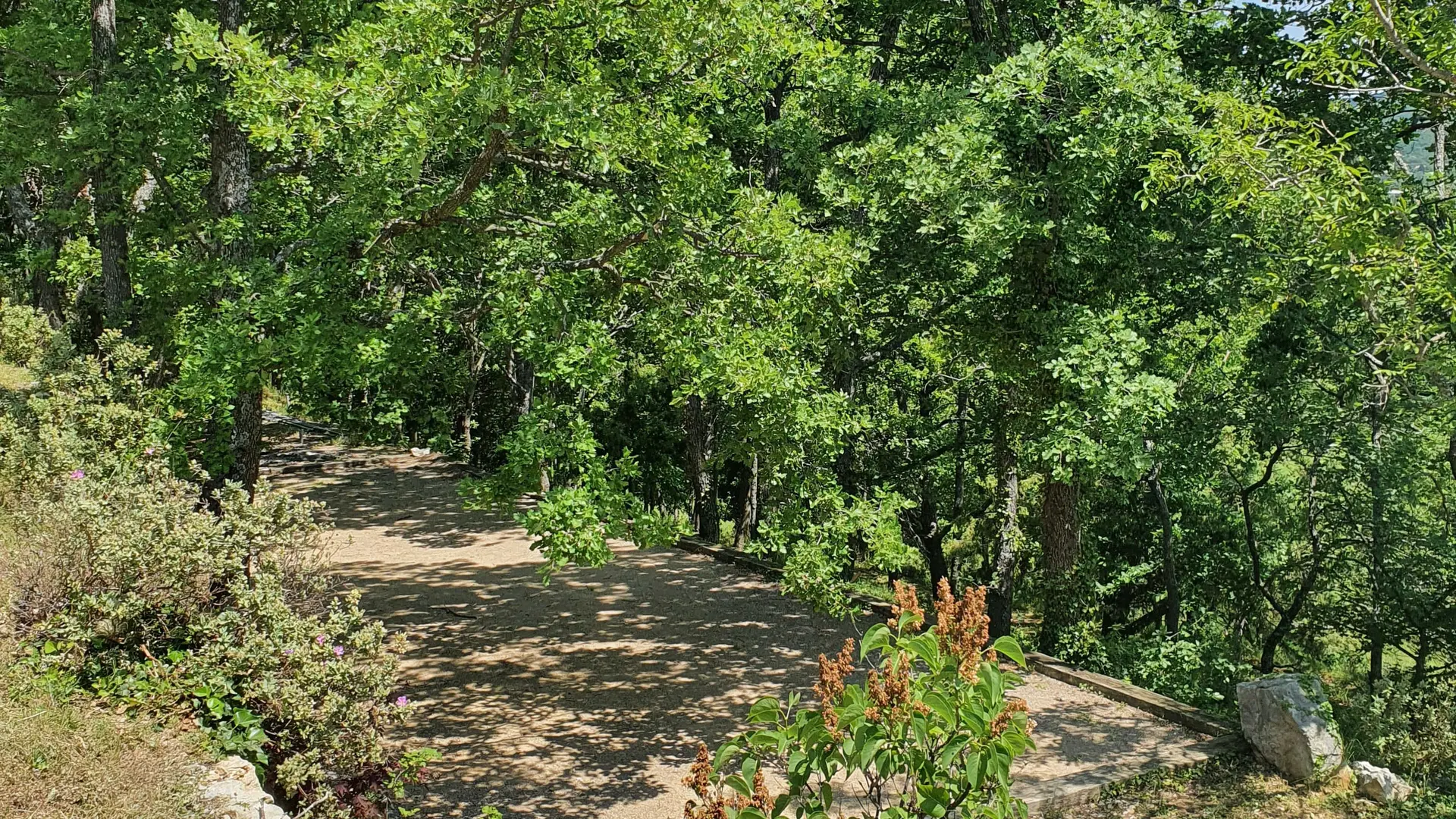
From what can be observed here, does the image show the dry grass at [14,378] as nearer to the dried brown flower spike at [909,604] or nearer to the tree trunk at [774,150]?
the tree trunk at [774,150]

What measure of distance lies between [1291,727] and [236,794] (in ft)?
21.3

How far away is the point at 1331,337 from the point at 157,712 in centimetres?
1023

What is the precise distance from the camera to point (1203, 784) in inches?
271

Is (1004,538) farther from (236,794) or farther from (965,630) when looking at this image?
(236,794)

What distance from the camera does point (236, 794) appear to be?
468 cm

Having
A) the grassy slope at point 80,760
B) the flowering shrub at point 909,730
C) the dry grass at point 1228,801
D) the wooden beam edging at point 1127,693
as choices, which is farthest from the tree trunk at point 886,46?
the grassy slope at point 80,760

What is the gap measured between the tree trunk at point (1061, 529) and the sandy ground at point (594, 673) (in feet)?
6.90

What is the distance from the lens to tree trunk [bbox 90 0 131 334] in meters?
8.70

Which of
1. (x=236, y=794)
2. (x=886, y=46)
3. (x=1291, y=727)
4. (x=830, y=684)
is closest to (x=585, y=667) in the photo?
(x=236, y=794)

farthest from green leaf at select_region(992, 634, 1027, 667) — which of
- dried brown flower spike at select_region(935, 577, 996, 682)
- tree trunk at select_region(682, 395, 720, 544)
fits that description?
tree trunk at select_region(682, 395, 720, 544)

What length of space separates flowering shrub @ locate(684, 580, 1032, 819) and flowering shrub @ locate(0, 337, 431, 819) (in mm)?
2413

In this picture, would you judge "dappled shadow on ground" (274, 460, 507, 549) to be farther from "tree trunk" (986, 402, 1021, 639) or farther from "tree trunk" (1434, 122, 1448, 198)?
"tree trunk" (1434, 122, 1448, 198)

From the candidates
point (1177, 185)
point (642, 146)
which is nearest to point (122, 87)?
point (642, 146)

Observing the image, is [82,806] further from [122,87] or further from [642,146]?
[122,87]
